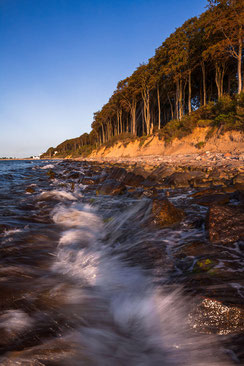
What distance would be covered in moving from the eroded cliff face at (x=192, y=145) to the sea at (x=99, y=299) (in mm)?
11796

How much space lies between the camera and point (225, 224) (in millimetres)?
2883

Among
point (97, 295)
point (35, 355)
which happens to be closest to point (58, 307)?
point (97, 295)

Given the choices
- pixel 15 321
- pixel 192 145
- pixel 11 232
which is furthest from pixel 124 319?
pixel 192 145

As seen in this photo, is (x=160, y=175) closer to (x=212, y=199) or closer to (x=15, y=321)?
(x=212, y=199)

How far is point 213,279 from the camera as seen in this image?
6.28ft

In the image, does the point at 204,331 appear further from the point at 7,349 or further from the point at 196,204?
the point at 196,204

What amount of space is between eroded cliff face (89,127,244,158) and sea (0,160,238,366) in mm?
11796

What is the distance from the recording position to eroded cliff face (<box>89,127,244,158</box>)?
43.4ft

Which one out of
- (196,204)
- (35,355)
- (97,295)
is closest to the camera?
(35,355)

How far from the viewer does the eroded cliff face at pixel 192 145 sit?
13.2 metres

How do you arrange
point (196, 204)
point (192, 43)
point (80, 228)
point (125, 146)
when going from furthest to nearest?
point (125, 146), point (192, 43), point (196, 204), point (80, 228)

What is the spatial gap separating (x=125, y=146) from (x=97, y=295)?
94.0ft

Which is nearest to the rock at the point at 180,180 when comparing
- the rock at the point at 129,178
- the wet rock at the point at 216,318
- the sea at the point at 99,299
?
the rock at the point at 129,178

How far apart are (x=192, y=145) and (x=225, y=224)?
15814 millimetres
